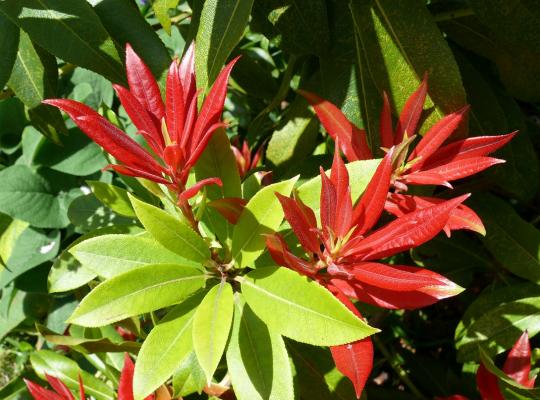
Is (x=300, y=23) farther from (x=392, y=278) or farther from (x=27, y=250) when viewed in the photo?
(x=27, y=250)

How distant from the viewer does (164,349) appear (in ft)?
2.50

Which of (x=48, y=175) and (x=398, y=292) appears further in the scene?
(x=48, y=175)

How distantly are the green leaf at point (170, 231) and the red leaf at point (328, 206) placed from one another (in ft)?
0.63

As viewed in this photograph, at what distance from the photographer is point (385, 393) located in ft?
4.54

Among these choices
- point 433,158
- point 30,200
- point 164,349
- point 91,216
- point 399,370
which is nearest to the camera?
point 164,349

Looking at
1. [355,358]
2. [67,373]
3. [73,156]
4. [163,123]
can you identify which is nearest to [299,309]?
[355,358]

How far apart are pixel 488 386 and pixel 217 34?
789mm

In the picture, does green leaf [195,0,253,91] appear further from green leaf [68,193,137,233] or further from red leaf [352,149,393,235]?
green leaf [68,193,137,233]

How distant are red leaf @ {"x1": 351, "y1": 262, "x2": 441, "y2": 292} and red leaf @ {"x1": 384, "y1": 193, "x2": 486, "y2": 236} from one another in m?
0.15

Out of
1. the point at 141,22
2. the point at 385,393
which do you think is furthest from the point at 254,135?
the point at 385,393

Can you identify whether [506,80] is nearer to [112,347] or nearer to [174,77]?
[174,77]

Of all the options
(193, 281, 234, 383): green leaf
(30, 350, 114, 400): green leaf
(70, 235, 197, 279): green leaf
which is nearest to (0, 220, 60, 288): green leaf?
(30, 350, 114, 400): green leaf

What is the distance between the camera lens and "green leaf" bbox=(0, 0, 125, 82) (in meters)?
0.87

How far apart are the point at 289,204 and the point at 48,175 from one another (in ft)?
3.97
